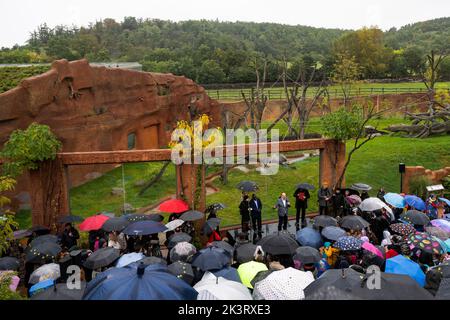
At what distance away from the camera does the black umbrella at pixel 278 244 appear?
8977mm

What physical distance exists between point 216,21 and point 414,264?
112 m

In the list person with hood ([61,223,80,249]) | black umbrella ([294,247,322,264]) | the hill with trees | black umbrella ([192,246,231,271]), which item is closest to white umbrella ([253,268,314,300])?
black umbrella ([192,246,231,271])

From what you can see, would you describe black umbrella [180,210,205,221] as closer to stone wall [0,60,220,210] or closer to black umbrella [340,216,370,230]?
black umbrella [340,216,370,230]

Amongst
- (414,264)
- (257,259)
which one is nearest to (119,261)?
(257,259)

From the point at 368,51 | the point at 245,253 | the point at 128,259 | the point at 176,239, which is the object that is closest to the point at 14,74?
the point at 176,239

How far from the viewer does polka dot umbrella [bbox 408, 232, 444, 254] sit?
27.2 ft

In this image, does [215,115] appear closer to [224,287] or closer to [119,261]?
[119,261]

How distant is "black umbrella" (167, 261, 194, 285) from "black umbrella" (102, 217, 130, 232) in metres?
2.84

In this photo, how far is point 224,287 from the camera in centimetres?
641

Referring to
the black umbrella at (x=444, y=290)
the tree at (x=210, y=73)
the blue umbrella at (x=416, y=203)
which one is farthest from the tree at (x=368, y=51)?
the black umbrella at (x=444, y=290)

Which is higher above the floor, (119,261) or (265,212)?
(119,261)

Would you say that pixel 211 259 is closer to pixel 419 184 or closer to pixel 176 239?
pixel 176 239

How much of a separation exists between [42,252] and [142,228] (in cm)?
213
